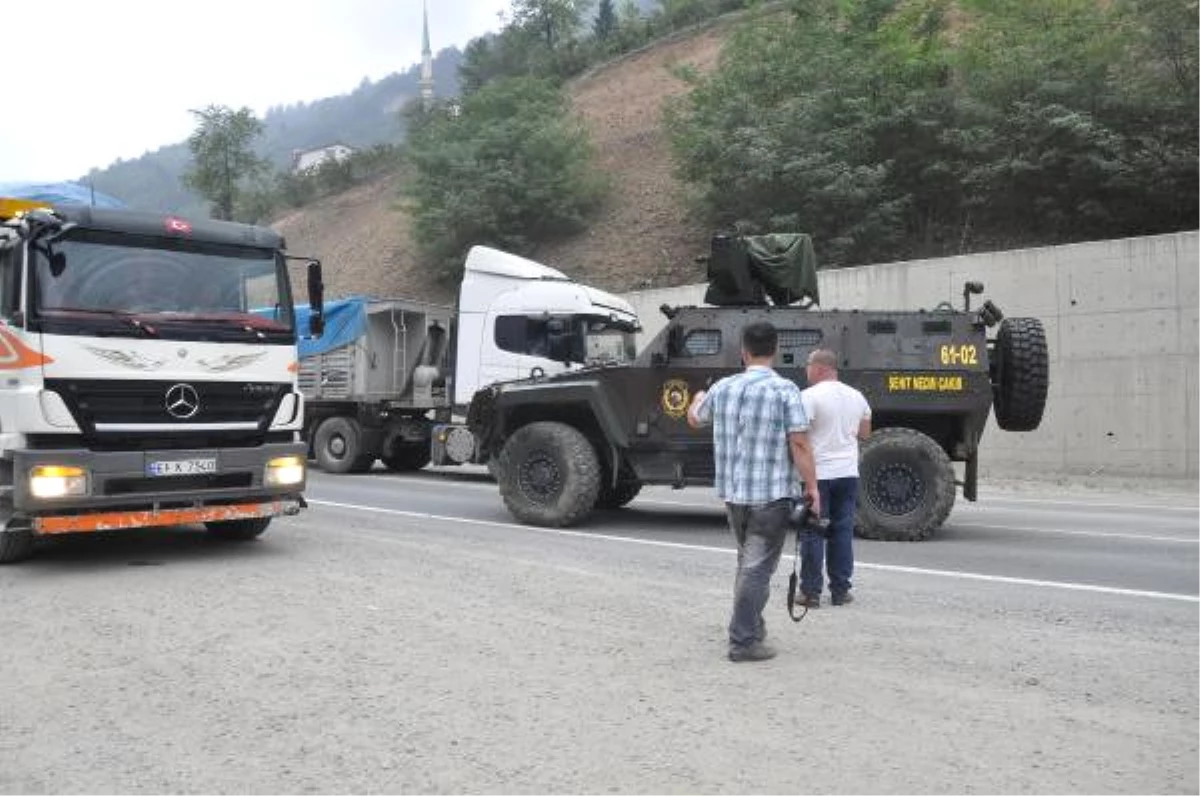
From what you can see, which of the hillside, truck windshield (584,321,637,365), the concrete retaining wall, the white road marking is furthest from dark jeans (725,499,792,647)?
the hillside

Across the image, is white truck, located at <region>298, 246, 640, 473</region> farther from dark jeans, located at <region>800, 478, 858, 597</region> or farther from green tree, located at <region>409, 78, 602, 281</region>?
green tree, located at <region>409, 78, 602, 281</region>

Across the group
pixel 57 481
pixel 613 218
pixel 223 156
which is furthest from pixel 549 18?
pixel 57 481

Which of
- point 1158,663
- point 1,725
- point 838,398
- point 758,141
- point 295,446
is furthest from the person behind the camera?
point 758,141

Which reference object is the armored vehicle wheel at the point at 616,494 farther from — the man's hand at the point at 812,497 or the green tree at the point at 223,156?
the green tree at the point at 223,156

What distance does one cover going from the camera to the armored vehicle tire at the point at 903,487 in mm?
9828

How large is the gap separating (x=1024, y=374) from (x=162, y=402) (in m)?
7.74

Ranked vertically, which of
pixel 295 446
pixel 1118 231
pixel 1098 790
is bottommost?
pixel 1098 790

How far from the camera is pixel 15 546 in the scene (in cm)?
829

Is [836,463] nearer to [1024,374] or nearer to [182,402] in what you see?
[1024,374]

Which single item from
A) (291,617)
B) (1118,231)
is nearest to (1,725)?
(291,617)

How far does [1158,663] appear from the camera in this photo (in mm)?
5512

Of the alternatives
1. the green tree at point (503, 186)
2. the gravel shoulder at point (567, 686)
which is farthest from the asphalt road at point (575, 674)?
the green tree at point (503, 186)

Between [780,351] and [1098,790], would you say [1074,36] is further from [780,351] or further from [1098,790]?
[1098,790]

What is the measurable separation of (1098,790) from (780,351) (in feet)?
22.5
